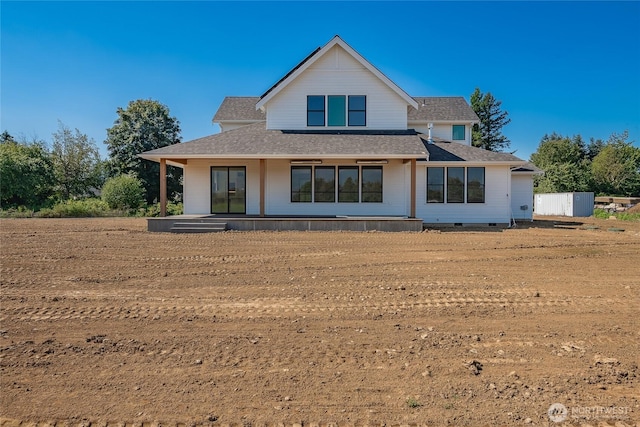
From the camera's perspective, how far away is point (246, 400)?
10.8 ft

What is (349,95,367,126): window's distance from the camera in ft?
59.7

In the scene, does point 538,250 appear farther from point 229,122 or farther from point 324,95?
point 229,122

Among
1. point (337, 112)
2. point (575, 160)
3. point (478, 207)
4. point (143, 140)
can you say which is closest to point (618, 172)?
point (575, 160)

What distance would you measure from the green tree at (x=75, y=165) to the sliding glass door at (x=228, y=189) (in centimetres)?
2068

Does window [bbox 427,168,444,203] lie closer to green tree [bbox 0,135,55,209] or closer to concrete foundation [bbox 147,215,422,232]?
concrete foundation [bbox 147,215,422,232]

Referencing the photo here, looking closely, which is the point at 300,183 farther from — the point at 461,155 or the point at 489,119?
the point at 489,119

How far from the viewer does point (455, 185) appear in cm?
1752

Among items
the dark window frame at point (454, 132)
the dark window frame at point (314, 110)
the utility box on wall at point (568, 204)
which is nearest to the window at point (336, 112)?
the dark window frame at point (314, 110)

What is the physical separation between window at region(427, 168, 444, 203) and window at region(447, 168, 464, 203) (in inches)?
11.6

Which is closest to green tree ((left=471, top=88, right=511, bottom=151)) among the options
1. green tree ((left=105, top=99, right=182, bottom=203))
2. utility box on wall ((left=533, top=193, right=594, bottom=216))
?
utility box on wall ((left=533, top=193, right=594, bottom=216))

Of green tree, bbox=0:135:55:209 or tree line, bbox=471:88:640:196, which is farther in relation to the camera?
tree line, bbox=471:88:640:196

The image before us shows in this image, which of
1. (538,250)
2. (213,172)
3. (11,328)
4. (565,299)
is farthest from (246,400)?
(213,172)

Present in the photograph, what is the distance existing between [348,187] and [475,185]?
216 inches

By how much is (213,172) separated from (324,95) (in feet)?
19.8
